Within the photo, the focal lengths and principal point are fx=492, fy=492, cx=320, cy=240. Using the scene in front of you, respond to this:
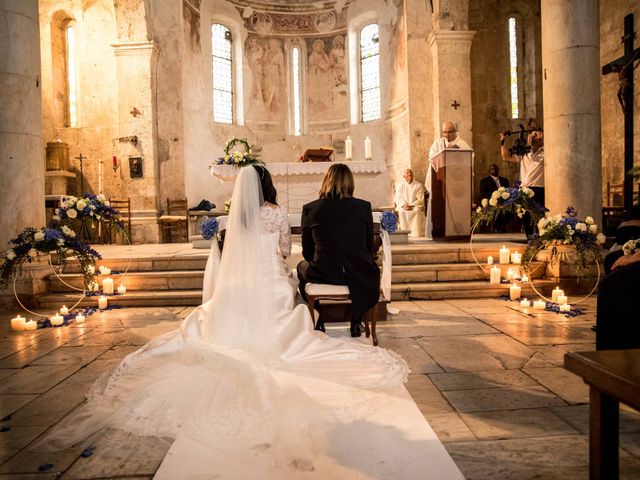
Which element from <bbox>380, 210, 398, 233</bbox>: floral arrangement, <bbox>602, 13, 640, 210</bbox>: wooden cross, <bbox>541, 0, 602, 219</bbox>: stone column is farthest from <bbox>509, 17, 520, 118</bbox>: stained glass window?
<bbox>380, 210, 398, 233</bbox>: floral arrangement

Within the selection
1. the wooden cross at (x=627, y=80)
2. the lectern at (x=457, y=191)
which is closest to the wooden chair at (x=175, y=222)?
the lectern at (x=457, y=191)

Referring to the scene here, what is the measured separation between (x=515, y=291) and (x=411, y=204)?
498cm

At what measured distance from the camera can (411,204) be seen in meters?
10.7

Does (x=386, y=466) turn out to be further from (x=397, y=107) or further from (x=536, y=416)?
(x=397, y=107)

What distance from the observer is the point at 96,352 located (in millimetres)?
4070

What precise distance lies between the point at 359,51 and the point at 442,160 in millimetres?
8398

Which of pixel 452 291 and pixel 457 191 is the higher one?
pixel 457 191

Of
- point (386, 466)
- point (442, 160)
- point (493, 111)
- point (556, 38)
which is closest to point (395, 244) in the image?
point (442, 160)

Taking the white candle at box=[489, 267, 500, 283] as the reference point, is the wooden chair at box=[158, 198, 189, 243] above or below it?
above

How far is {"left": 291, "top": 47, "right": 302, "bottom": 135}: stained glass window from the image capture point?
50.2 feet

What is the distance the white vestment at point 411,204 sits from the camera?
10609 millimetres

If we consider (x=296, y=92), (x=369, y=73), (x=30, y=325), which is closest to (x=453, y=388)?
(x=30, y=325)

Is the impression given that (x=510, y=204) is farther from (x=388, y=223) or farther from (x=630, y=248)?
(x=630, y=248)

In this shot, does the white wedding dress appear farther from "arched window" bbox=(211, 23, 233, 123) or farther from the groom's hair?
"arched window" bbox=(211, 23, 233, 123)
